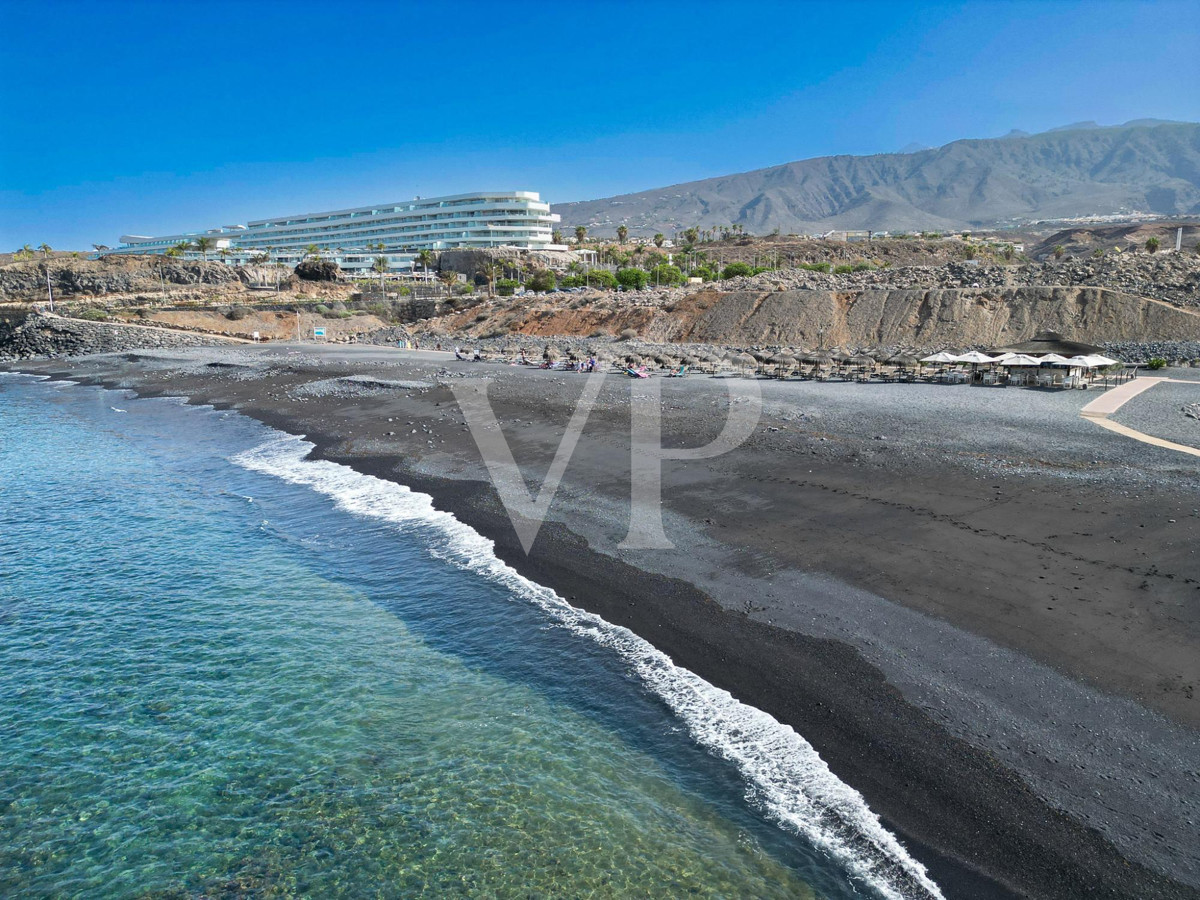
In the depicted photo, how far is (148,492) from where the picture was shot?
20828 millimetres

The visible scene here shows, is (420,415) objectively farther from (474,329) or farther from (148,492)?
(474,329)

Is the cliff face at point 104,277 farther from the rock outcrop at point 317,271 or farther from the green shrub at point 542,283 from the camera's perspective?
the green shrub at point 542,283

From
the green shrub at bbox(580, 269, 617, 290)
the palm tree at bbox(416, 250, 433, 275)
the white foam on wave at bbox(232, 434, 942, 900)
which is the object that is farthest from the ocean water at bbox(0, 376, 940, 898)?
the palm tree at bbox(416, 250, 433, 275)

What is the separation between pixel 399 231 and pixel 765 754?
143 metres

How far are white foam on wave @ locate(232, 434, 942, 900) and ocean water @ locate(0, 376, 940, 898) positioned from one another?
0.03m

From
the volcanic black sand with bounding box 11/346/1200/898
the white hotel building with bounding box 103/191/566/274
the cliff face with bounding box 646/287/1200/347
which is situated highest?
the white hotel building with bounding box 103/191/566/274

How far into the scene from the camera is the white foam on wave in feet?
22.3

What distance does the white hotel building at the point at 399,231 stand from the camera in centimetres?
12400

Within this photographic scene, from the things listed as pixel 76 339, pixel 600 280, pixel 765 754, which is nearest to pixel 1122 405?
pixel 765 754

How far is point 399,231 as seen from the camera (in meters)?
138

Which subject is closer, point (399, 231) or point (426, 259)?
point (426, 259)

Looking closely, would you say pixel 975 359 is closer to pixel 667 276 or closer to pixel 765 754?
pixel 765 754

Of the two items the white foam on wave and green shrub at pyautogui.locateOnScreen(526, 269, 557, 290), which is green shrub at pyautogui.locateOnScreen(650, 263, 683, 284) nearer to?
green shrub at pyautogui.locateOnScreen(526, 269, 557, 290)

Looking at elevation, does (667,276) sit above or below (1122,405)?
above
